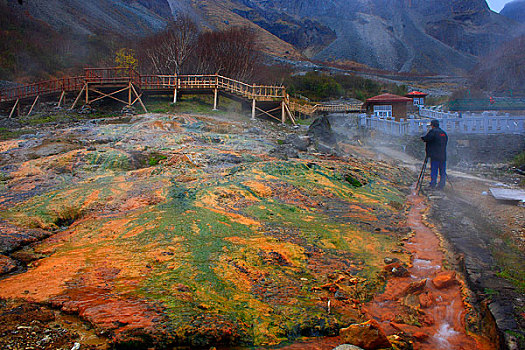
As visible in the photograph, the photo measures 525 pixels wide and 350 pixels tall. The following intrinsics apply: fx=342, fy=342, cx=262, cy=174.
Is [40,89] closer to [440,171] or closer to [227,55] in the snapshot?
[227,55]

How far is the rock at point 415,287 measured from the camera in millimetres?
3857

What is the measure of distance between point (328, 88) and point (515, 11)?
118 m

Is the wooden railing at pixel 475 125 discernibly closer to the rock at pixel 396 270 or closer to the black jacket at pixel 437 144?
the black jacket at pixel 437 144

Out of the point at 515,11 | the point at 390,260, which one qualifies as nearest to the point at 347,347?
the point at 390,260

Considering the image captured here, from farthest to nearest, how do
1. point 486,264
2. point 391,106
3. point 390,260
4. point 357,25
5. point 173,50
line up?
point 357,25, point 391,106, point 173,50, point 390,260, point 486,264

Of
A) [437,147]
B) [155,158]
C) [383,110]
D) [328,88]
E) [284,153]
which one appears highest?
[328,88]

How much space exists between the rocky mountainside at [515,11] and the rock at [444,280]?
5533 inches

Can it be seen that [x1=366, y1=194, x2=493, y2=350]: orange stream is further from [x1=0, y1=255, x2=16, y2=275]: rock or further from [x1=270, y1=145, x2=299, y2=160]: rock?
[x1=270, y1=145, x2=299, y2=160]: rock

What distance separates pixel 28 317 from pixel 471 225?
6247mm

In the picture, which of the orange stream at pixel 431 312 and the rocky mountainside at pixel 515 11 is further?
the rocky mountainside at pixel 515 11

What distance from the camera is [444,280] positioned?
405 centimetres

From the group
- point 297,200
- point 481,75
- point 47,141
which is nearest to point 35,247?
point 297,200

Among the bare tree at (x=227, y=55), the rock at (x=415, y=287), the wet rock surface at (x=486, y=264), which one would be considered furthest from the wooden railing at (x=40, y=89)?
the rock at (x=415, y=287)

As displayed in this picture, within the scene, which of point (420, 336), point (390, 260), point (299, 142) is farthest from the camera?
point (299, 142)
